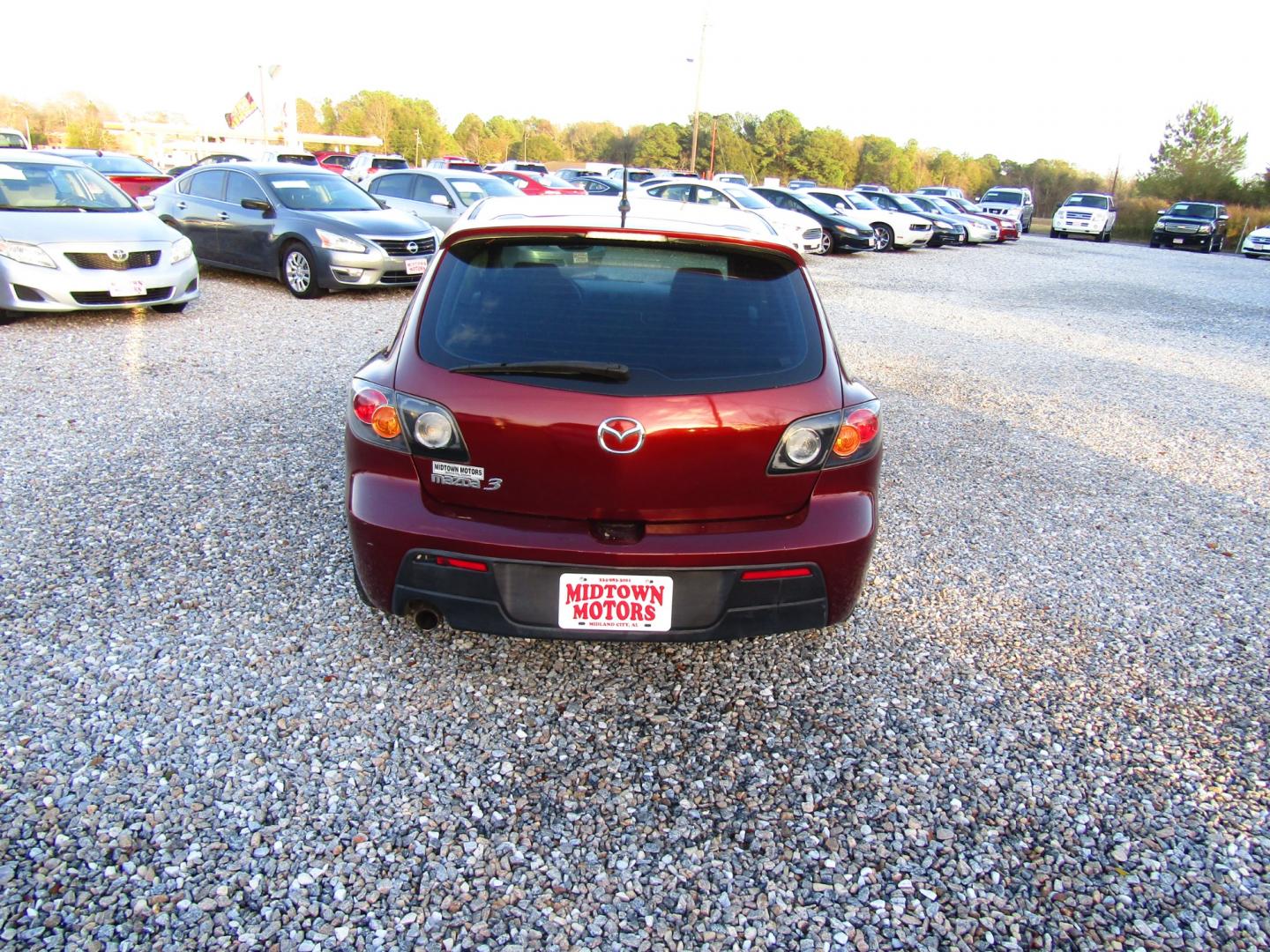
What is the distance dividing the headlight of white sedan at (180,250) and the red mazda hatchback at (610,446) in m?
7.38

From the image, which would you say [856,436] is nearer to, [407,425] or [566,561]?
[566,561]

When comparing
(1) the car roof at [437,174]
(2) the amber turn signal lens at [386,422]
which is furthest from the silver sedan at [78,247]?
(2) the amber turn signal lens at [386,422]

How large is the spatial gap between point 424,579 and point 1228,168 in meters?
63.5

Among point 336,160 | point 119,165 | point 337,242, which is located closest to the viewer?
point 337,242

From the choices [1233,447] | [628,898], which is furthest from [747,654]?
[1233,447]

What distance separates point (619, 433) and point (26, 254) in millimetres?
7993

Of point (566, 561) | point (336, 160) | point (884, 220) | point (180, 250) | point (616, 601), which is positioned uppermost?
point (336, 160)

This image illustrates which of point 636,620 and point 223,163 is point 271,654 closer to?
point 636,620

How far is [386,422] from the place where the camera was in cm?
270

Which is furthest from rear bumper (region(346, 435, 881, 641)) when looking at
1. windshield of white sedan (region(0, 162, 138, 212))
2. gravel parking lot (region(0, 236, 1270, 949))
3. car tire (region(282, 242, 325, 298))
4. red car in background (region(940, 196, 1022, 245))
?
red car in background (region(940, 196, 1022, 245))

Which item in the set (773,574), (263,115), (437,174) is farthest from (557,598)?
(263,115)

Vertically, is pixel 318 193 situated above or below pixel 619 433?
above

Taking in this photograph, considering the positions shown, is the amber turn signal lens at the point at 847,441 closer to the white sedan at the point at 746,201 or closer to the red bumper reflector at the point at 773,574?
the red bumper reflector at the point at 773,574

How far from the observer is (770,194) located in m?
20.9
